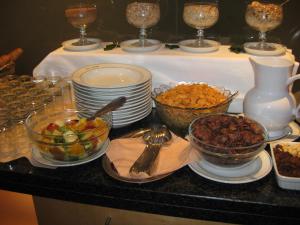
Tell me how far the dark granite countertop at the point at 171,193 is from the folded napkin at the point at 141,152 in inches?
0.9

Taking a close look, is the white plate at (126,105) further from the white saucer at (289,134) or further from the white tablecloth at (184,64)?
the white saucer at (289,134)

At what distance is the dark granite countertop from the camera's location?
0.67 m

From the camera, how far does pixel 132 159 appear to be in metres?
0.78

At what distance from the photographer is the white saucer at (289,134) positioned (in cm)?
86

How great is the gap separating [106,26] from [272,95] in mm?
750

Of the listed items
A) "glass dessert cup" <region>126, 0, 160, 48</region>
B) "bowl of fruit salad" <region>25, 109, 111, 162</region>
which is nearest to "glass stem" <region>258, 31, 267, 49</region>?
"glass dessert cup" <region>126, 0, 160, 48</region>

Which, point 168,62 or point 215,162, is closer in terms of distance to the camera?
point 215,162

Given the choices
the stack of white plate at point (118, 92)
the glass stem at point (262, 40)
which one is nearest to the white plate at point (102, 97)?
the stack of white plate at point (118, 92)

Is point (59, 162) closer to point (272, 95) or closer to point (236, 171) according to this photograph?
point (236, 171)

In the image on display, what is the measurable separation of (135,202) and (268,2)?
30.4 inches

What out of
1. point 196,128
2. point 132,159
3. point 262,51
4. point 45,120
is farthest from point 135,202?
point 262,51

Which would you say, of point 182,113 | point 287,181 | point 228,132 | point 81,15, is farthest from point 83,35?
point 287,181

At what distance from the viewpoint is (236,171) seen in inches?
29.0

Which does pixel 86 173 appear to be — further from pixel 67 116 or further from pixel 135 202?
pixel 67 116
